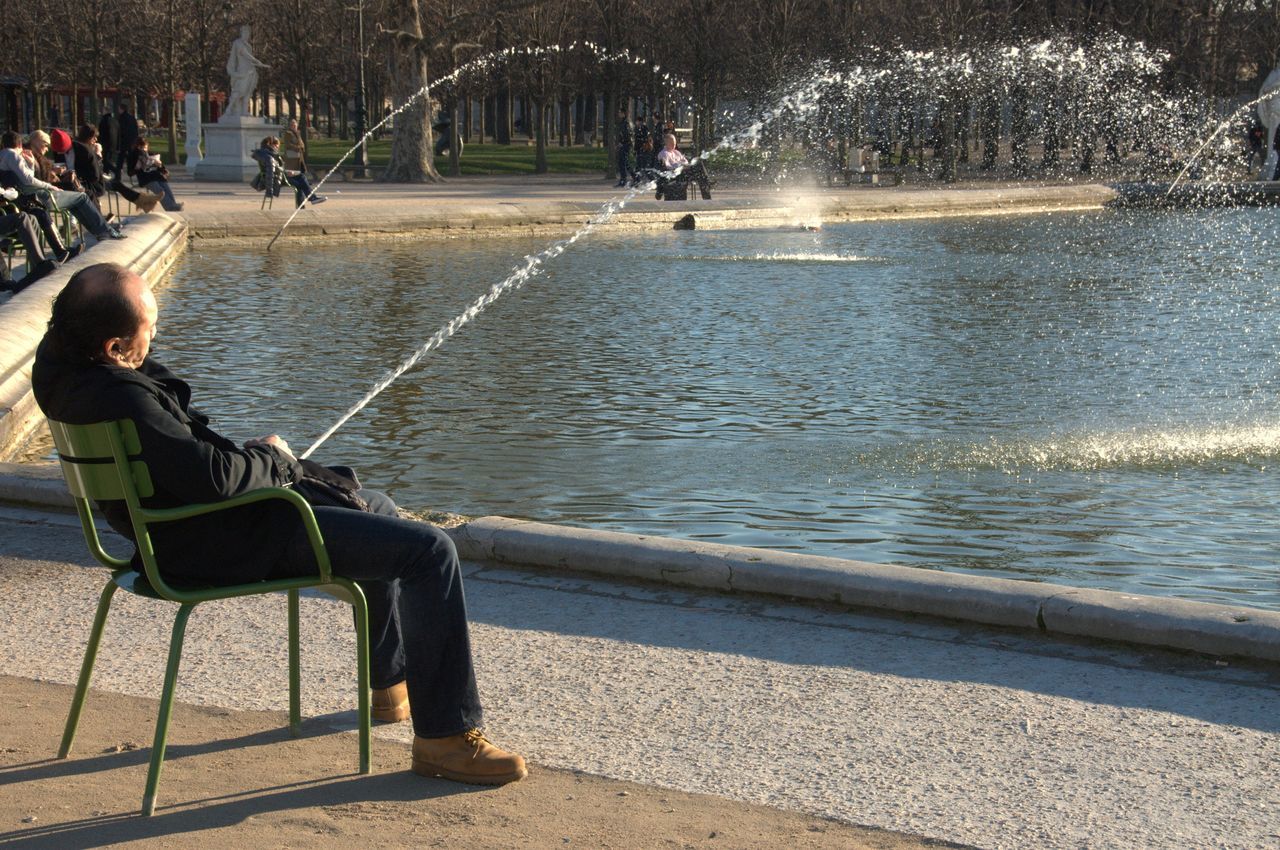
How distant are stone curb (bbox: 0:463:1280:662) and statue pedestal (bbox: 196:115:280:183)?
1446 inches

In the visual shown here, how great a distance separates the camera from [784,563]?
19.3 feet

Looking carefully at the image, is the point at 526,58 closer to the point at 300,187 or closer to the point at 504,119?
the point at 504,119

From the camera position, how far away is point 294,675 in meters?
4.63

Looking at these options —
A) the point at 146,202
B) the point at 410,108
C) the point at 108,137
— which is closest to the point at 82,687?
the point at 146,202

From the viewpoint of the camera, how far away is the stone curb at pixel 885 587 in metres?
5.31

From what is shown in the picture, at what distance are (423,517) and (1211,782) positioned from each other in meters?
3.45

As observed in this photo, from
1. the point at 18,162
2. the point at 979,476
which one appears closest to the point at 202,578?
the point at 979,476

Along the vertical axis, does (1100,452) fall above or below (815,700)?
below

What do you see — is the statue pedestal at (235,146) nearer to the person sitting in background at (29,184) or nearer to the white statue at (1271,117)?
the person sitting in background at (29,184)

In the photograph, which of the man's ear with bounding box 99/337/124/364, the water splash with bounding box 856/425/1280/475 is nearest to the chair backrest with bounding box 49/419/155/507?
the man's ear with bounding box 99/337/124/364

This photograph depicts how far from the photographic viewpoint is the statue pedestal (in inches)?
1642

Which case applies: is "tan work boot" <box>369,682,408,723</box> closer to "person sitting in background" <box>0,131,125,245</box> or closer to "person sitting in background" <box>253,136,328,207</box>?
"person sitting in background" <box>0,131,125,245</box>

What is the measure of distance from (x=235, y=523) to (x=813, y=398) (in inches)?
316

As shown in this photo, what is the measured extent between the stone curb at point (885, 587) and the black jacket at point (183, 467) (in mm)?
1944
